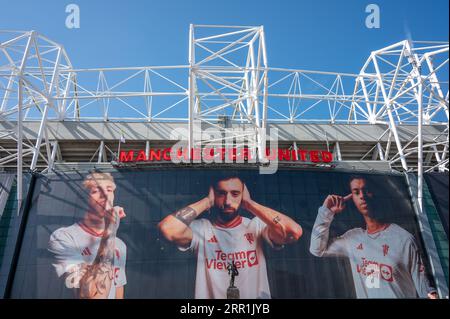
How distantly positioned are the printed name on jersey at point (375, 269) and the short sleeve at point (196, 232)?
542 inches

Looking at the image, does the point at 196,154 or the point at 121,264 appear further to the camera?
the point at 196,154

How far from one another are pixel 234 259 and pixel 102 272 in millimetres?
11086

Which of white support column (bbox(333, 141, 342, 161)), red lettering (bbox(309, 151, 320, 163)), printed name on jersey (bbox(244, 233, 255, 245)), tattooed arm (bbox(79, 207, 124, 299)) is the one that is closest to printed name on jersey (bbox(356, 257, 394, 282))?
printed name on jersey (bbox(244, 233, 255, 245))

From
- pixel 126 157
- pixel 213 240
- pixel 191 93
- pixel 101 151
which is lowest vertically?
pixel 213 240

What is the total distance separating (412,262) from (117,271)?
2552 centimetres

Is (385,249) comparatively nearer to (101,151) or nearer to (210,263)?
(210,263)

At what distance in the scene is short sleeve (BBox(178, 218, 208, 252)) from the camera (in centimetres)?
3007

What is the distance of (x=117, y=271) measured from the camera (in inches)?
1152

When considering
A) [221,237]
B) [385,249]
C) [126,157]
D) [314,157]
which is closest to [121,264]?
[221,237]

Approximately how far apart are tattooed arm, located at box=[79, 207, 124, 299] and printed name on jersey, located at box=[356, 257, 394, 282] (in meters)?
21.1

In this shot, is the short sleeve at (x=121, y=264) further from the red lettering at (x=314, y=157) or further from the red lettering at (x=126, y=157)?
the red lettering at (x=314, y=157)

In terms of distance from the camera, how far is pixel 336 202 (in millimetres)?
33000
